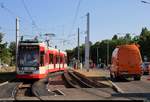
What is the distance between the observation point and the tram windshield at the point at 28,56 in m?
39.4

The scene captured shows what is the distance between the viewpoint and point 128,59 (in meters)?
43.2

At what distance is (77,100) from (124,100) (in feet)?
6.58

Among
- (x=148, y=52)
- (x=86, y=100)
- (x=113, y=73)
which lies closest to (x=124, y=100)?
(x=86, y=100)

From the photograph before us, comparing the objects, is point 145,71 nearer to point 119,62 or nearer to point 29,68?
point 119,62

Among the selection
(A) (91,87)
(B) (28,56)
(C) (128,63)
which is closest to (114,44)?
(C) (128,63)

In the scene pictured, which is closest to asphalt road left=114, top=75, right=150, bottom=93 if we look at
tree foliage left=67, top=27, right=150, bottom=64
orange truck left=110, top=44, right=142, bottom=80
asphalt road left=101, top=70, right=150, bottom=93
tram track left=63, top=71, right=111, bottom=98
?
asphalt road left=101, top=70, right=150, bottom=93

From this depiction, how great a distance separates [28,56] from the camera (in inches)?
1556

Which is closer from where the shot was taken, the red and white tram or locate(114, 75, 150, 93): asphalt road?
locate(114, 75, 150, 93): asphalt road

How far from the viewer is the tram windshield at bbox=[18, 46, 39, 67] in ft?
129

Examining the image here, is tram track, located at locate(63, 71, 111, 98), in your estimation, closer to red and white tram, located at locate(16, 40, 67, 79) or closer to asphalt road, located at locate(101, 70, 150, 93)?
asphalt road, located at locate(101, 70, 150, 93)

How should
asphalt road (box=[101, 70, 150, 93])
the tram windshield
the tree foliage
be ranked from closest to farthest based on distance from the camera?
asphalt road (box=[101, 70, 150, 93]) < the tram windshield < the tree foliage

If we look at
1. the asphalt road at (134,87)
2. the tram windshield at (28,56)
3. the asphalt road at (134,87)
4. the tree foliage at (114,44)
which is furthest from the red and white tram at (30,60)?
the tree foliage at (114,44)

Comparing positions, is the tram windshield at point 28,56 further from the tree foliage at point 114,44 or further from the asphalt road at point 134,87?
the tree foliage at point 114,44

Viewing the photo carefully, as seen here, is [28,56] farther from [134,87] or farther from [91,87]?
[134,87]
